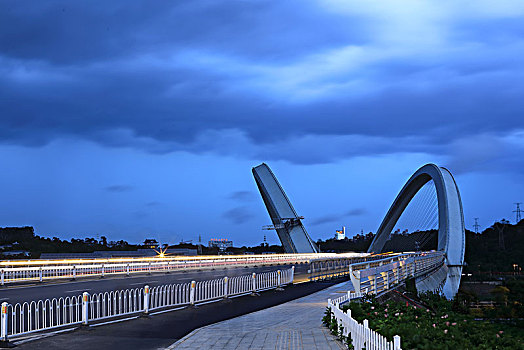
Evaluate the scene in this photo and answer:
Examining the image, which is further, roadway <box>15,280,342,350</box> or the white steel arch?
the white steel arch

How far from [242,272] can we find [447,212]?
38577 millimetres

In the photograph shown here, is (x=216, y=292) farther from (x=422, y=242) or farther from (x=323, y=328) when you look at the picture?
(x=422, y=242)

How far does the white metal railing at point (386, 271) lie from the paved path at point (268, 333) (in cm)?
220

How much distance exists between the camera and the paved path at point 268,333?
44.0 feet

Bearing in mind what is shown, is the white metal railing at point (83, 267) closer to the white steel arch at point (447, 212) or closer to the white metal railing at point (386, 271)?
the white metal railing at point (386, 271)

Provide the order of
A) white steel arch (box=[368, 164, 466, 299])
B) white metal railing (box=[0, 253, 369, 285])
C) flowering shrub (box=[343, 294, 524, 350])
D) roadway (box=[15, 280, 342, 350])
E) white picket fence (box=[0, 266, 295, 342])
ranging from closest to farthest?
flowering shrub (box=[343, 294, 524, 350]), roadway (box=[15, 280, 342, 350]), white picket fence (box=[0, 266, 295, 342]), white metal railing (box=[0, 253, 369, 285]), white steel arch (box=[368, 164, 466, 299])

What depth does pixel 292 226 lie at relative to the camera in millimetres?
109625

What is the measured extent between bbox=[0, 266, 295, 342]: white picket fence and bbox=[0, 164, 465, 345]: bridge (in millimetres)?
42

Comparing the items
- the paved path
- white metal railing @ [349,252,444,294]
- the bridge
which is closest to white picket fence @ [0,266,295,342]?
the bridge

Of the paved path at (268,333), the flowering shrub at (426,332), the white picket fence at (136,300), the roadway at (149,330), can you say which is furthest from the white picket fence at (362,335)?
the white picket fence at (136,300)

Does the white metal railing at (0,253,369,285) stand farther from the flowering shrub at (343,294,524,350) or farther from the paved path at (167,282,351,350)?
the flowering shrub at (343,294,524,350)

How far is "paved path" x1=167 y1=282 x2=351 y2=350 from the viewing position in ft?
44.0

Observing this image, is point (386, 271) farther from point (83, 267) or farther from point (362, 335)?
point (83, 267)

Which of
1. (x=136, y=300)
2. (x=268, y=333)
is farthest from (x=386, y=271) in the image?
(x=268, y=333)
